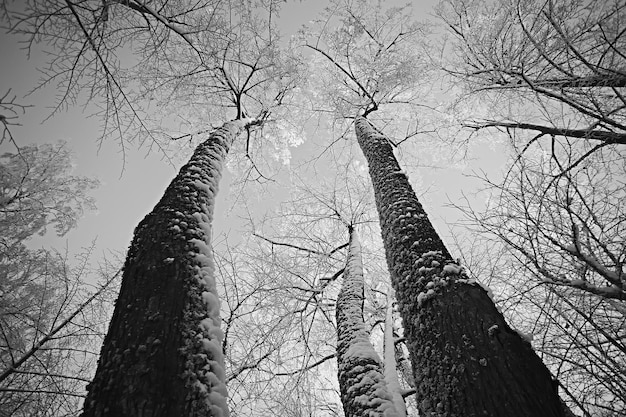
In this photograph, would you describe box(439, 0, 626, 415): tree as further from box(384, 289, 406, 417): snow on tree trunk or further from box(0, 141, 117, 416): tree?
box(0, 141, 117, 416): tree

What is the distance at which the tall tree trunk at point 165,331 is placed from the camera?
1.35 meters

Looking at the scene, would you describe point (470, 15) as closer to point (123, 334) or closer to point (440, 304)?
point (440, 304)

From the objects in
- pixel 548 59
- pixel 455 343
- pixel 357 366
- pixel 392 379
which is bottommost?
pixel 455 343

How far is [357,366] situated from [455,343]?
5.12 feet

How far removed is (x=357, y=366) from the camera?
9.65ft

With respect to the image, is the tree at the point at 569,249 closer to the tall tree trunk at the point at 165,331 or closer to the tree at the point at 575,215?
the tree at the point at 575,215

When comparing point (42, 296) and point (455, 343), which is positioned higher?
point (42, 296)

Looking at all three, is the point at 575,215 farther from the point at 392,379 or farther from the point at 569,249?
the point at 392,379

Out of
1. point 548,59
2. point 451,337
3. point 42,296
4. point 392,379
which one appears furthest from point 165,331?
point 42,296

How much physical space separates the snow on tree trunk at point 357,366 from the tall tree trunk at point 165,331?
1.50 metres

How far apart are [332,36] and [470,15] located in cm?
268

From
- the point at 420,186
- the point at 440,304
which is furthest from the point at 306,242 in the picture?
the point at 440,304

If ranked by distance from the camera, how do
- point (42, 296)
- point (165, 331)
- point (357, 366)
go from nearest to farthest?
point (165, 331), point (357, 366), point (42, 296)

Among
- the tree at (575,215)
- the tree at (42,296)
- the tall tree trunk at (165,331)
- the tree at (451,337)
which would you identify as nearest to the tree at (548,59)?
the tree at (575,215)
